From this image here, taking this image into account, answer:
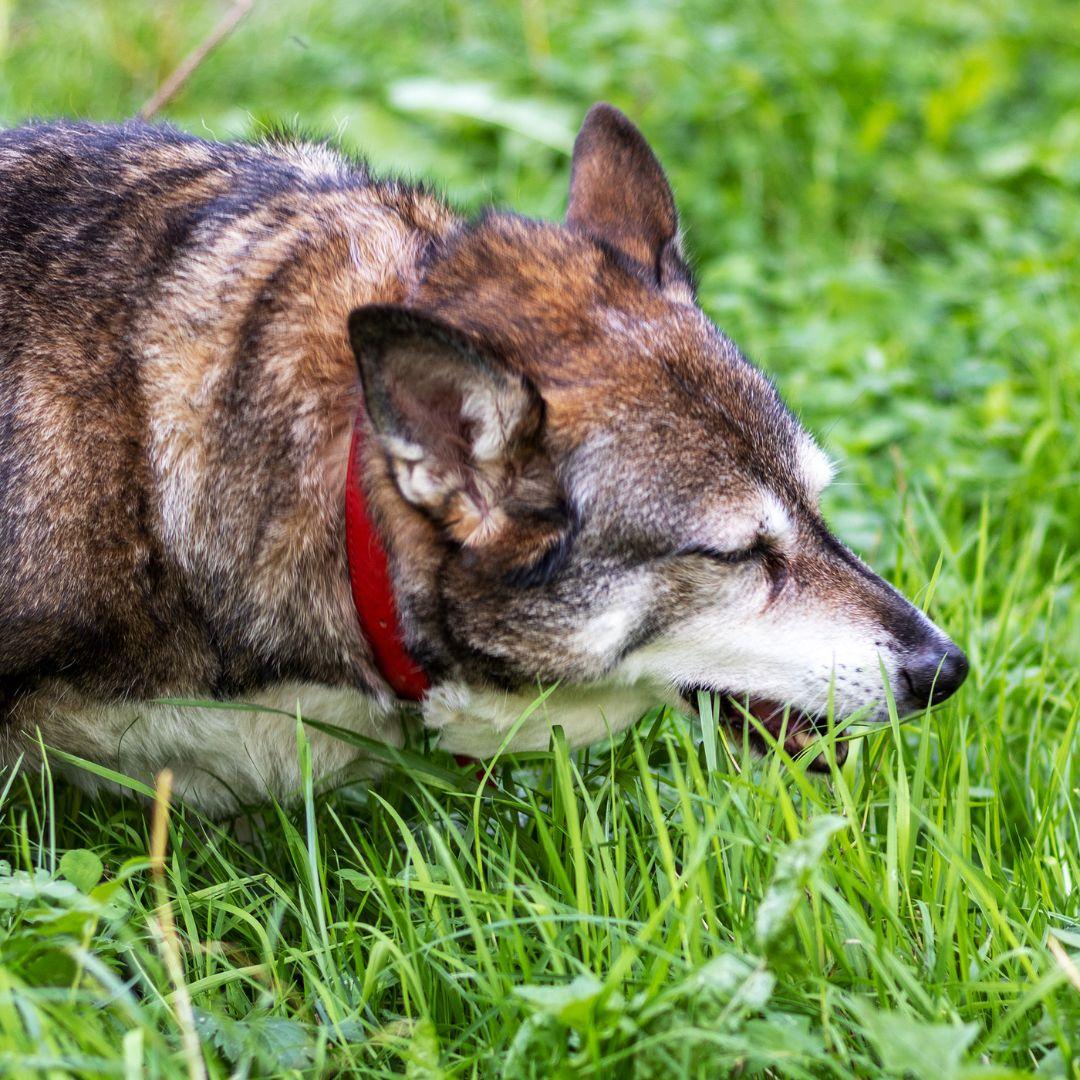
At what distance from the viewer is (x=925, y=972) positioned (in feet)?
7.42

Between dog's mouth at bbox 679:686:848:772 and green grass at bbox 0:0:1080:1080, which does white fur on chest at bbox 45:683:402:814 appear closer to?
green grass at bbox 0:0:1080:1080

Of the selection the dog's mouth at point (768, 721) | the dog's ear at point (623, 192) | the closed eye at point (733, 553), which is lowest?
the dog's mouth at point (768, 721)

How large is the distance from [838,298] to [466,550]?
3160mm

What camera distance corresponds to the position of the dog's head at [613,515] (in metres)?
2.46

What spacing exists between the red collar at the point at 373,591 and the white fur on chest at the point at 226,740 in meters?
0.11

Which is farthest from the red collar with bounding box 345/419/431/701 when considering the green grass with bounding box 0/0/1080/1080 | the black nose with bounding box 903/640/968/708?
the black nose with bounding box 903/640/968/708

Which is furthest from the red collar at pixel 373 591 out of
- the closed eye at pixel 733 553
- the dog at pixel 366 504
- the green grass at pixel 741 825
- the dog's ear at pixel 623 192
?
the dog's ear at pixel 623 192

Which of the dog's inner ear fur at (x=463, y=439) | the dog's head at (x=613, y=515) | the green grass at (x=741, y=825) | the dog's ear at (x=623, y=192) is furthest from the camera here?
the dog's ear at (x=623, y=192)

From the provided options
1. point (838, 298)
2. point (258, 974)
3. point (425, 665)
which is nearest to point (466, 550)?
point (425, 665)

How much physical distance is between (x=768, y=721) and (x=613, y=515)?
0.63 m

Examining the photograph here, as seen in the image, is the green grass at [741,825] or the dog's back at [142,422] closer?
the green grass at [741,825]

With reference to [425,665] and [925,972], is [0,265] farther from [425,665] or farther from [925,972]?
[925,972]

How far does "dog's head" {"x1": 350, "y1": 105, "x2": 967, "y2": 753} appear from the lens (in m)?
2.46

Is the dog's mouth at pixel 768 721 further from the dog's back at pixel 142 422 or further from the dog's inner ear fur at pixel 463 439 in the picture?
the dog's back at pixel 142 422
